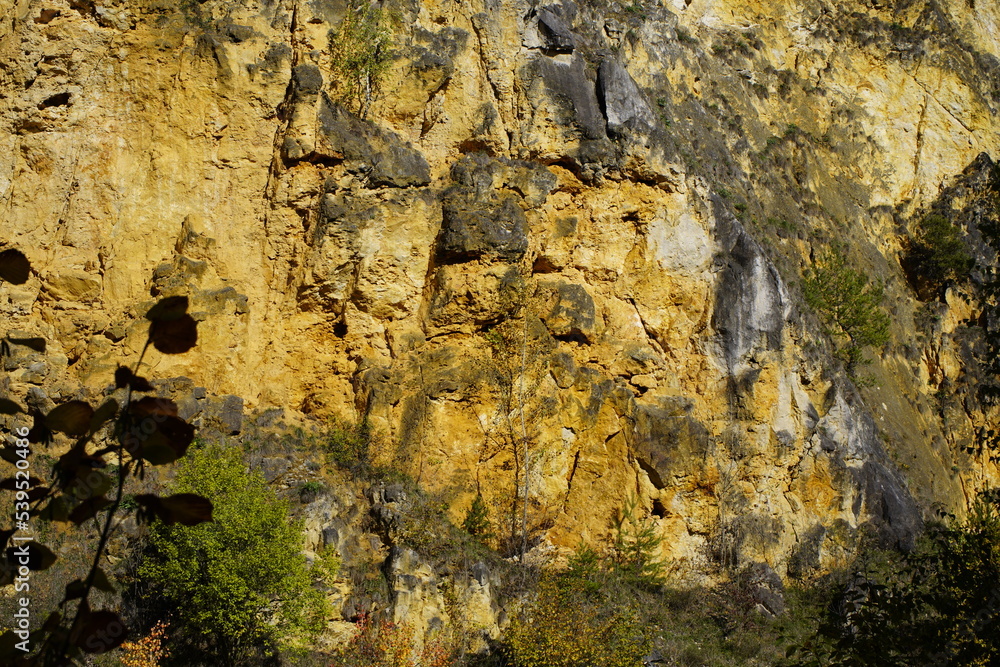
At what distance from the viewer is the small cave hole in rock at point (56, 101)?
A: 1567cm

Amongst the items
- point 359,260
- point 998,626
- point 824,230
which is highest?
point 824,230

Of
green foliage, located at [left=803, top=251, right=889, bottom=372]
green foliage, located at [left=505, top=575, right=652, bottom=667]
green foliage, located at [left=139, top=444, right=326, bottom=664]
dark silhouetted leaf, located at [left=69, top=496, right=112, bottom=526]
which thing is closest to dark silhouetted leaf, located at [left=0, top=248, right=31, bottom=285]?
dark silhouetted leaf, located at [left=69, top=496, right=112, bottom=526]

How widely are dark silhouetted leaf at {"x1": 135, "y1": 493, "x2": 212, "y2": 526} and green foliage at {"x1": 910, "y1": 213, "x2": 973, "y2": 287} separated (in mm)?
27988

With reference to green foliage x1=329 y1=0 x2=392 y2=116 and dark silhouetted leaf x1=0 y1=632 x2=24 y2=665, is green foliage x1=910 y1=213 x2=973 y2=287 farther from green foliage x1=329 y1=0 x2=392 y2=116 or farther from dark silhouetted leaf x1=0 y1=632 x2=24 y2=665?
dark silhouetted leaf x1=0 y1=632 x2=24 y2=665

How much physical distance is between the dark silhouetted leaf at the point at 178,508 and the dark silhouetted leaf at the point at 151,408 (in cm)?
19

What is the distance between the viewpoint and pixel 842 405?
18.9 m

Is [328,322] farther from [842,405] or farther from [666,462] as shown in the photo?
[842,405]

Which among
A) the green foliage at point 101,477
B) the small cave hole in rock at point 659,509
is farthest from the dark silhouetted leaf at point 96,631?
the small cave hole in rock at point 659,509

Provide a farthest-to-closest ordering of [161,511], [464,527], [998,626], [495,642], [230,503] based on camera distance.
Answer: [464,527] < [495,642] < [230,503] < [998,626] < [161,511]

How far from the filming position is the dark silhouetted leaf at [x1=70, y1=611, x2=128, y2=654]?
5.73 ft

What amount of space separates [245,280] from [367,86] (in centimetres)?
475

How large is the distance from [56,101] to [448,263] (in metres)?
8.08

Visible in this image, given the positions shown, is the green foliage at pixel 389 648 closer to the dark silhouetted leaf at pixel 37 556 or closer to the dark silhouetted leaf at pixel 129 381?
the dark silhouetted leaf at pixel 37 556

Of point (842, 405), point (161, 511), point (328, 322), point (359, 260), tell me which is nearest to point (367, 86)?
point (359, 260)
